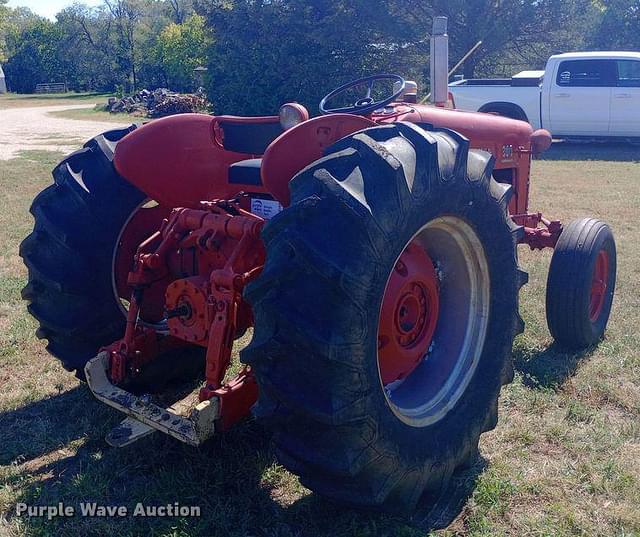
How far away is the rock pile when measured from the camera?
2702cm

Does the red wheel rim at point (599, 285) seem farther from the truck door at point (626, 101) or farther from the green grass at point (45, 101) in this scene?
the green grass at point (45, 101)

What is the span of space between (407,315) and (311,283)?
0.86 meters

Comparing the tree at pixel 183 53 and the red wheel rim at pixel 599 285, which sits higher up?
the tree at pixel 183 53

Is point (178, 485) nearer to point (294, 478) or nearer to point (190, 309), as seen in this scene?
point (294, 478)

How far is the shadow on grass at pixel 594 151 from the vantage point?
1400cm

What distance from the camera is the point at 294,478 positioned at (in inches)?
118

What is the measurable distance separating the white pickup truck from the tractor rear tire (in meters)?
12.2

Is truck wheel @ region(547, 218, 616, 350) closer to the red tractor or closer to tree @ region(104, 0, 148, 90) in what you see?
the red tractor

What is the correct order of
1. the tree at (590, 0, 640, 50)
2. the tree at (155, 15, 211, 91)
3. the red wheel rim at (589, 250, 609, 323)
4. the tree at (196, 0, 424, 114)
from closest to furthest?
the red wheel rim at (589, 250, 609, 323), the tree at (196, 0, 424, 114), the tree at (590, 0, 640, 50), the tree at (155, 15, 211, 91)

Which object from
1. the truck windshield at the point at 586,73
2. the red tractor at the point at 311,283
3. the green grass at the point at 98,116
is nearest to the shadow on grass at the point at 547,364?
the red tractor at the point at 311,283

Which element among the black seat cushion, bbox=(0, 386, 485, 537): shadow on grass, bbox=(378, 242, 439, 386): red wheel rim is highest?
the black seat cushion

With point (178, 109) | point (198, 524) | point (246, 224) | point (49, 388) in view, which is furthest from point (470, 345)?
point (178, 109)

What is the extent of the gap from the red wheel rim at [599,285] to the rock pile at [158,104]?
21600 mm

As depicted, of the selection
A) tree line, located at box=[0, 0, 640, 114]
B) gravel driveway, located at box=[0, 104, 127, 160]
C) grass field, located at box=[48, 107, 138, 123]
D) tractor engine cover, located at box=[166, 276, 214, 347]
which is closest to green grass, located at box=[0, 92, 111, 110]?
grass field, located at box=[48, 107, 138, 123]
